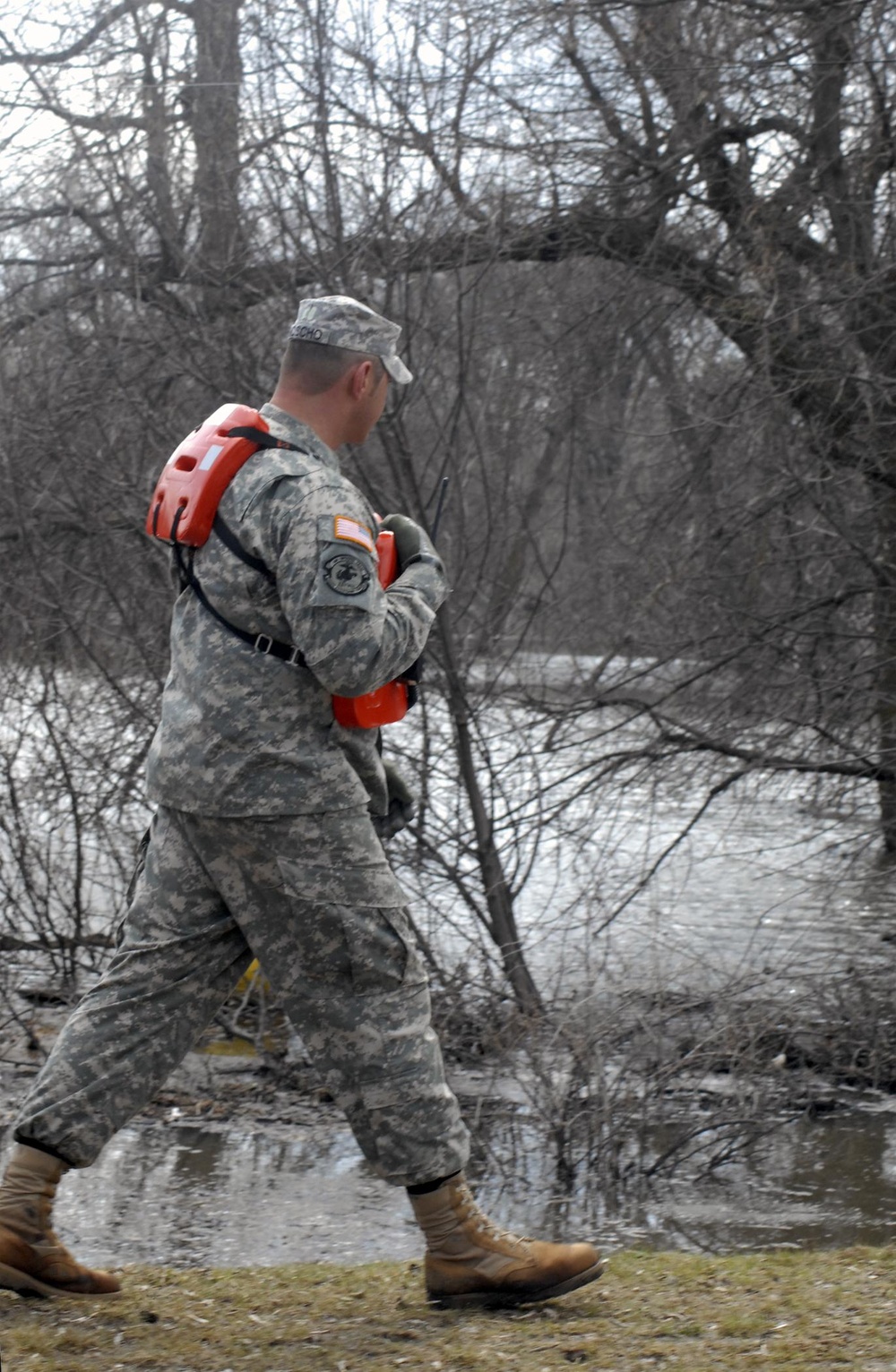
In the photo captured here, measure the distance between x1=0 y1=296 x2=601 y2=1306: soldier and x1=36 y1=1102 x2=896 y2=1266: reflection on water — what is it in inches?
56.3

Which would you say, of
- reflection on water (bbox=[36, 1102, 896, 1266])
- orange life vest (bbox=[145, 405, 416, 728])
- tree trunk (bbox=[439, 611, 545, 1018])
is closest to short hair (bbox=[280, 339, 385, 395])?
orange life vest (bbox=[145, 405, 416, 728])

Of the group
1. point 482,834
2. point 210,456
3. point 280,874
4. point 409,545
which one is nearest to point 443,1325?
point 280,874

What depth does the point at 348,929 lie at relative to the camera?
304 centimetres

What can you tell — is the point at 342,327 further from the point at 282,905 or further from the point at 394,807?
the point at 282,905

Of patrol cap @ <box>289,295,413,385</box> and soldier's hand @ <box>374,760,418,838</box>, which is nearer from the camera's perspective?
patrol cap @ <box>289,295,413,385</box>

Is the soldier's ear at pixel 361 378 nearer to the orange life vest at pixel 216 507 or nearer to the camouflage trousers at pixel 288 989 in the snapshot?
the orange life vest at pixel 216 507

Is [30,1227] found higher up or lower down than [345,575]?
lower down

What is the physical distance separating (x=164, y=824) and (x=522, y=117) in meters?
5.05

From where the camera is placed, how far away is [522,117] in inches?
282

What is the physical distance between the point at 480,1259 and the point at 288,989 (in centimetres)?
69

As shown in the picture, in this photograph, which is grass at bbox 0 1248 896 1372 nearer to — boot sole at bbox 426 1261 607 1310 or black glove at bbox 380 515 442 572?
boot sole at bbox 426 1261 607 1310

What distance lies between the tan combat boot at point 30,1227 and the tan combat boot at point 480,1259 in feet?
2.47

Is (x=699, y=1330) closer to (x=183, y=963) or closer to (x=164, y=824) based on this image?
(x=183, y=963)

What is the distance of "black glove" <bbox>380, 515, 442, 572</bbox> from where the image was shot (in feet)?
10.9
